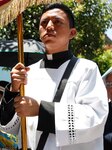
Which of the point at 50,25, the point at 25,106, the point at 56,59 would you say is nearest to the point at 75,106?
the point at 25,106

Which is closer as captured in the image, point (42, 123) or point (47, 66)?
point (42, 123)

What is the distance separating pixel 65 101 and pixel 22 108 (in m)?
0.31

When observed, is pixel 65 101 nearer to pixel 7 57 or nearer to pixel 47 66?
pixel 47 66

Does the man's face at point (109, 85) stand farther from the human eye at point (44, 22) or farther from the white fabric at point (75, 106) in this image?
the human eye at point (44, 22)

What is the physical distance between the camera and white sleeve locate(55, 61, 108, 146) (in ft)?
8.61

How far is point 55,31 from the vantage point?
2859mm

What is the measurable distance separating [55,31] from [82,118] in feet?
2.09

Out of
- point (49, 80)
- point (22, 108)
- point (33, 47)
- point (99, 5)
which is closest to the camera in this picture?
point (22, 108)

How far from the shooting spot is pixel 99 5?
1099cm

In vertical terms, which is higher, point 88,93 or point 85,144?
point 88,93

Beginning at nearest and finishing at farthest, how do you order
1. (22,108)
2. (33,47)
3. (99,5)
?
(22,108) → (33,47) → (99,5)

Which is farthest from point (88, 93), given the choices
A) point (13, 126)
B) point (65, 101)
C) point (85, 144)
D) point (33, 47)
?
point (33, 47)

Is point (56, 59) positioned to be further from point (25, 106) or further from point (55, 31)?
point (25, 106)

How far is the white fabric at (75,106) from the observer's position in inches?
104
